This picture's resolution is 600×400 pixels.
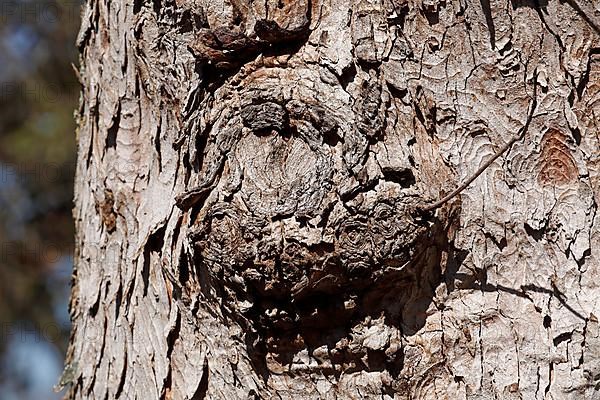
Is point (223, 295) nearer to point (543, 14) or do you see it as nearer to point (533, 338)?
point (533, 338)

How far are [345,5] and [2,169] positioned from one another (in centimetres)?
428

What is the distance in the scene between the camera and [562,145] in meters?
1.02

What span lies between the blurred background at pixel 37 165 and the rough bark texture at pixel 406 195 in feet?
12.2

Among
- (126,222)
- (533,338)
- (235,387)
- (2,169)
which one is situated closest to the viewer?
(533,338)

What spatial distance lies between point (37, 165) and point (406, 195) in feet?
13.2

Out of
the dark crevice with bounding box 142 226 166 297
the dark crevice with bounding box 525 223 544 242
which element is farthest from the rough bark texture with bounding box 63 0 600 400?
the dark crevice with bounding box 142 226 166 297

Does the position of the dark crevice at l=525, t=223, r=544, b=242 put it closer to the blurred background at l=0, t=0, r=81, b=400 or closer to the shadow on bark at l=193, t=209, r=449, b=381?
the shadow on bark at l=193, t=209, r=449, b=381

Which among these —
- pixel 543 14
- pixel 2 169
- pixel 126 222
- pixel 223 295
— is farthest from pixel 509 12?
pixel 2 169

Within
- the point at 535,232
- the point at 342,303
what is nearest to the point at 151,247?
the point at 342,303

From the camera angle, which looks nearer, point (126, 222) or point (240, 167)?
point (240, 167)

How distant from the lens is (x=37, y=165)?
184 inches

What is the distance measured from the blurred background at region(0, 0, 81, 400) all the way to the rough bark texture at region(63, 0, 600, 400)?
147 inches

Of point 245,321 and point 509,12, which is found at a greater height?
point 509,12

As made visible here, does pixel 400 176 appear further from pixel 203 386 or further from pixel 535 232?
pixel 203 386
